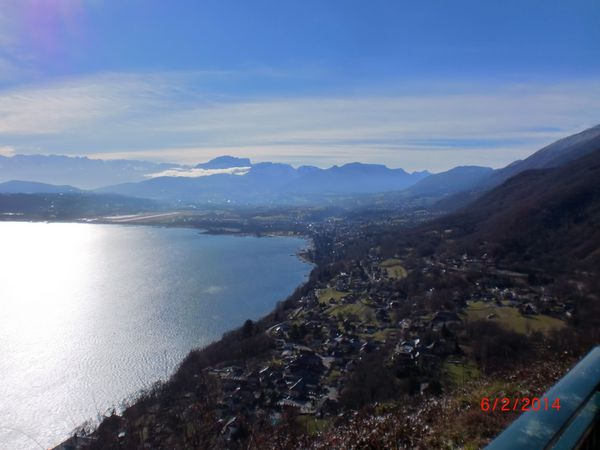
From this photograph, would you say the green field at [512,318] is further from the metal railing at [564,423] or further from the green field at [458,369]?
the metal railing at [564,423]

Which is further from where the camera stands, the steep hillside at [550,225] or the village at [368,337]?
the steep hillside at [550,225]

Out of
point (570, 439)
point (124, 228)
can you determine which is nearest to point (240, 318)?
point (570, 439)

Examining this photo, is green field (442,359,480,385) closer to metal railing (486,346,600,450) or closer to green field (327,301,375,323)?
green field (327,301,375,323)

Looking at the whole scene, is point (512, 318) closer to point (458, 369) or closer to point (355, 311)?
point (458, 369)
